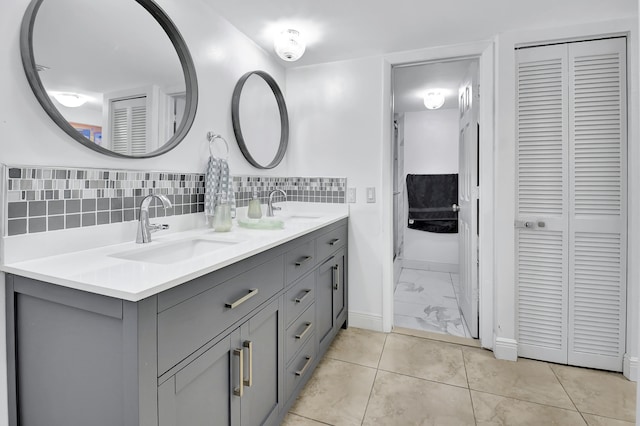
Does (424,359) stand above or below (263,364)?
below

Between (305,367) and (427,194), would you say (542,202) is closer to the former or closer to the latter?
(305,367)

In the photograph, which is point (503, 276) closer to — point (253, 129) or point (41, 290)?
point (253, 129)

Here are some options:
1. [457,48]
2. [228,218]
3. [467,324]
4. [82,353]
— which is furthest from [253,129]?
[467,324]

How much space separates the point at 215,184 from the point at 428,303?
2410 millimetres

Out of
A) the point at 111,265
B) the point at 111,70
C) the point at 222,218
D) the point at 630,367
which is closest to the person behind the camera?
the point at 111,265

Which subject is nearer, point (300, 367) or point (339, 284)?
point (300, 367)

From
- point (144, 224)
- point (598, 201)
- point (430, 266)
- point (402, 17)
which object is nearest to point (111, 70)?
point (144, 224)

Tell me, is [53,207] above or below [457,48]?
below

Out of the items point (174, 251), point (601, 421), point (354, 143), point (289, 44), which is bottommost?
point (601, 421)

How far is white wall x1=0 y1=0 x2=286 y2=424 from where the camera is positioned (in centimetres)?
100

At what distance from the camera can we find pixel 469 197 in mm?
2504

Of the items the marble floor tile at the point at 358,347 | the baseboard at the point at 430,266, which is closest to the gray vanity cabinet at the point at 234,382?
the marble floor tile at the point at 358,347

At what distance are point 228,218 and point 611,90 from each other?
2405 mm

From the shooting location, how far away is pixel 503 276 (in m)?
2.17
